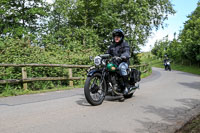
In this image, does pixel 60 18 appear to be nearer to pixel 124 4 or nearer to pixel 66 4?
pixel 66 4

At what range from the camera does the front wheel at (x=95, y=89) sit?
548cm

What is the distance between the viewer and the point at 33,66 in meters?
8.74

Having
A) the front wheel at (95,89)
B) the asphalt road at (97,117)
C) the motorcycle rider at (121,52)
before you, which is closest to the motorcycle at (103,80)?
the front wheel at (95,89)

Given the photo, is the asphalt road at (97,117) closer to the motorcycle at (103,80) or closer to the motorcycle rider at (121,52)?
the motorcycle at (103,80)

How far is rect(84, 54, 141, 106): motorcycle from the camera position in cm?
569

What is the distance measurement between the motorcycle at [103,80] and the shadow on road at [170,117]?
118 centimetres

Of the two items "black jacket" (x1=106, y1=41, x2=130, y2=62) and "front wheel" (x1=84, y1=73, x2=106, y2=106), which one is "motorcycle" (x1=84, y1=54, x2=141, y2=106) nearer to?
"front wheel" (x1=84, y1=73, x2=106, y2=106)

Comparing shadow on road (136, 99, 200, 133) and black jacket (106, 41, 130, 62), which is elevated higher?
black jacket (106, 41, 130, 62)

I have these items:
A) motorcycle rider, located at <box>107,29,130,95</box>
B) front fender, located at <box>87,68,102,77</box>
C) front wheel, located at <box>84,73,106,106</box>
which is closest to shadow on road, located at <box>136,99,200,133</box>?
motorcycle rider, located at <box>107,29,130,95</box>

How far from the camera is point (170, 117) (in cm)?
470

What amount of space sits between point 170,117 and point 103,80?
209 centimetres

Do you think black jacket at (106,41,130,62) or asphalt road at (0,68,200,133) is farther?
black jacket at (106,41,130,62)

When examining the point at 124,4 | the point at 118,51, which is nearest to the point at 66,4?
the point at 124,4

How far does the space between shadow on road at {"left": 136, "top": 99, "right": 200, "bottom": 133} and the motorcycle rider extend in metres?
1.17
